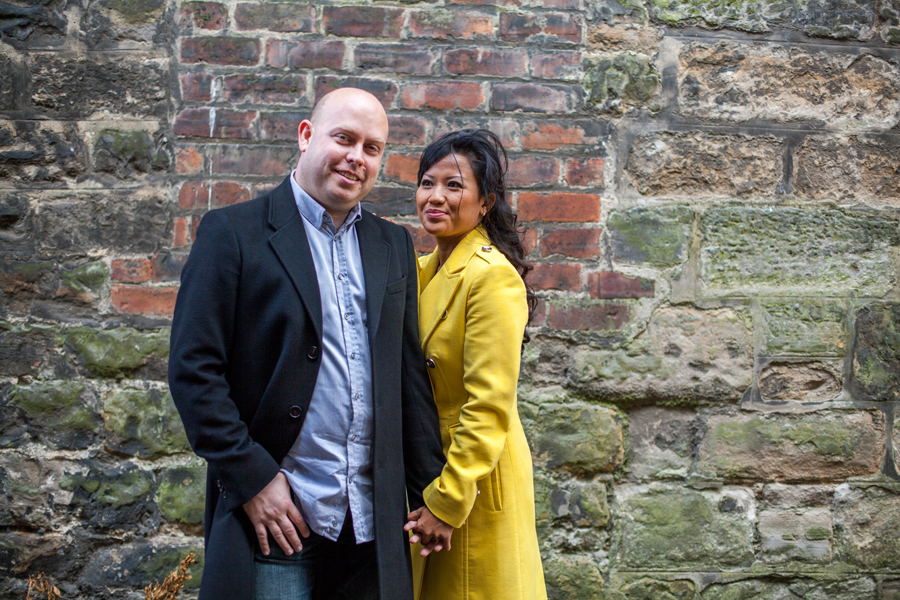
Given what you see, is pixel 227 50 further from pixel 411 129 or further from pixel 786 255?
pixel 786 255

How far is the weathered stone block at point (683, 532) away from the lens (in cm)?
219

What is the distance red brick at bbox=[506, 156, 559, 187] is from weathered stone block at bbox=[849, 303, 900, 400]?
1196mm

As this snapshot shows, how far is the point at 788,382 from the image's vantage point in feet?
7.31

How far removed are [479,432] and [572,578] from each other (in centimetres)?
103

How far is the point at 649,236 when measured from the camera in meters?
2.24

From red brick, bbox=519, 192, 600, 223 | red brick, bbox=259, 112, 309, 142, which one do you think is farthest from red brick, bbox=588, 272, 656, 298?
red brick, bbox=259, 112, 309, 142

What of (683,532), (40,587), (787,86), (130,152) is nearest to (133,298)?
(130,152)

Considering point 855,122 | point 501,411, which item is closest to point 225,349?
point 501,411

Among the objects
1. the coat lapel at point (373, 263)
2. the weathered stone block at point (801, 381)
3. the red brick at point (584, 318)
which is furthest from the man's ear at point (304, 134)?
the weathered stone block at point (801, 381)

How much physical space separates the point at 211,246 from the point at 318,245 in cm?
25

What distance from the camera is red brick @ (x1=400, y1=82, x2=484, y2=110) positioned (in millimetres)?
2186

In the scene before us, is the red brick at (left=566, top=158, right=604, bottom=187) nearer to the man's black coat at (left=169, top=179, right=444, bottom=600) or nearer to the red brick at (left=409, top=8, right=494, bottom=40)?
the red brick at (left=409, top=8, right=494, bottom=40)

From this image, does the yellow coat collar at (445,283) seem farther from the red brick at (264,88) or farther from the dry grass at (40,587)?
the dry grass at (40,587)

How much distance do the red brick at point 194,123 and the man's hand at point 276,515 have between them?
1.32 meters
